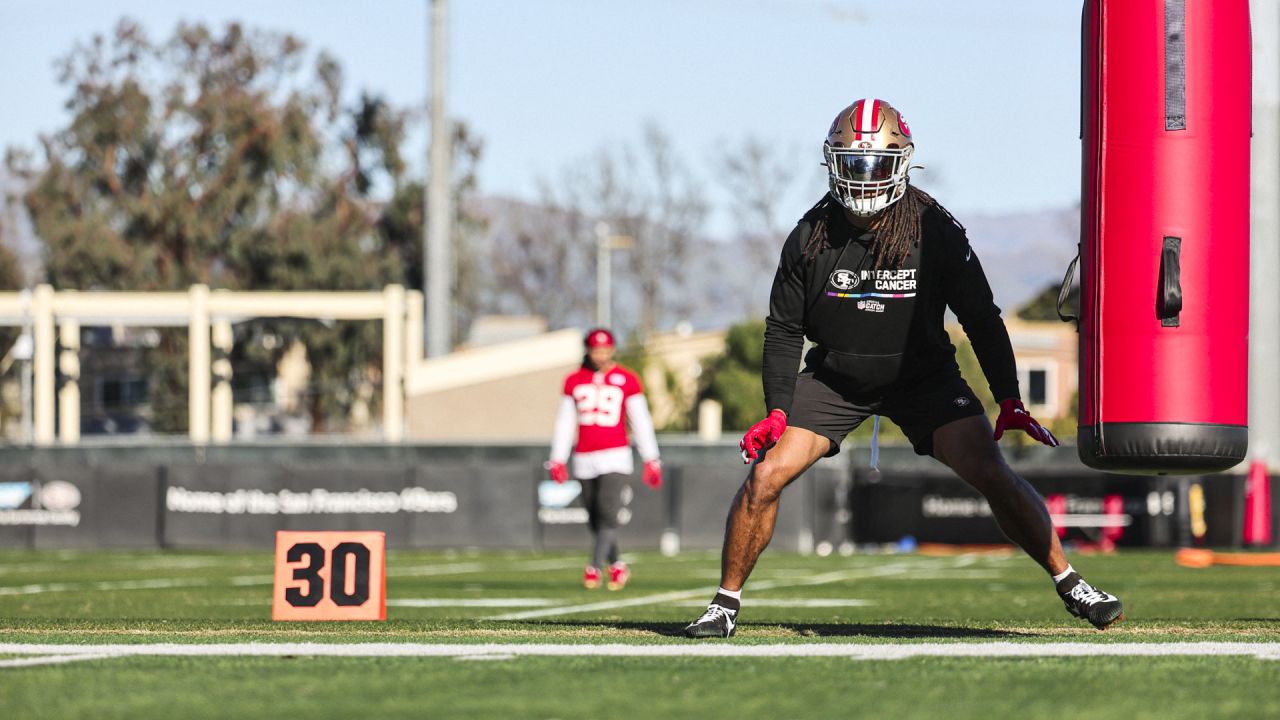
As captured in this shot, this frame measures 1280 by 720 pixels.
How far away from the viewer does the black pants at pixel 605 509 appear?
14.3 m

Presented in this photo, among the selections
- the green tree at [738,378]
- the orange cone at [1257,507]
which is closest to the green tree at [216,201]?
the green tree at [738,378]

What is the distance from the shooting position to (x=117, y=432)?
55.6m

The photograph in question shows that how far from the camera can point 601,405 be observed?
14.6 metres

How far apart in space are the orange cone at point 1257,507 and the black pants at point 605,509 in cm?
1140

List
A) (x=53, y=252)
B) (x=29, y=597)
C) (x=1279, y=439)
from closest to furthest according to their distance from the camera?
(x=29, y=597) < (x=1279, y=439) < (x=53, y=252)

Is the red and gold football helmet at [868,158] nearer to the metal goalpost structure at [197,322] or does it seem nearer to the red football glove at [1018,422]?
the red football glove at [1018,422]

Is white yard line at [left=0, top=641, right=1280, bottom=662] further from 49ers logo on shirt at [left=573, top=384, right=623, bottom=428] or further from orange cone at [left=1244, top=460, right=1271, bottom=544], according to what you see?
orange cone at [left=1244, top=460, right=1271, bottom=544]

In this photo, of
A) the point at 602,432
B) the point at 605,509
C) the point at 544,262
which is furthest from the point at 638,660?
the point at 544,262

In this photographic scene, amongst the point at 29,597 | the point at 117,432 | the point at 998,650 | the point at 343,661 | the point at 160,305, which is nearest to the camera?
the point at 343,661

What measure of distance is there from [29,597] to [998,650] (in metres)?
7.77

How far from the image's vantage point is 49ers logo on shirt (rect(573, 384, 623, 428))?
572 inches

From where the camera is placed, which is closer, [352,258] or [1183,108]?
[1183,108]

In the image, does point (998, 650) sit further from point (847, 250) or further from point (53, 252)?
point (53, 252)

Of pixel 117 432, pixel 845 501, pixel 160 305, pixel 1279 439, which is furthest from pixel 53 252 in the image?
pixel 1279 439
